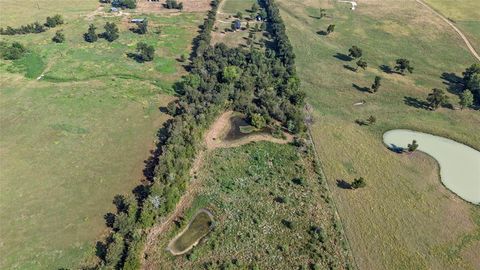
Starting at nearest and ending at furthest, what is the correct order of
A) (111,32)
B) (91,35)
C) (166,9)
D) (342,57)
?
(342,57)
(91,35)
(111,32)
(166,9)

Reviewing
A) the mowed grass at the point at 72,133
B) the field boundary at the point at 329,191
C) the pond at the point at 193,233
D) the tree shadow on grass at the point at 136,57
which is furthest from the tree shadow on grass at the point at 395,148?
the tree shadow on grass at the point at 136,57

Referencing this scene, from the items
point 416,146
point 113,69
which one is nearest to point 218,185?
point 416,146

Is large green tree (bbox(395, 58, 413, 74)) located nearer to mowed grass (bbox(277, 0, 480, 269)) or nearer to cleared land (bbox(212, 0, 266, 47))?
mowed grass (bbox(277, 0, 480, 269))

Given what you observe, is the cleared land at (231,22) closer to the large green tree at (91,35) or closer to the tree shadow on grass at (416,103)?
the large green tree at (91,35)

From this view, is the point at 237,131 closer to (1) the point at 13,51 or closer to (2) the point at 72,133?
(2) the point at 72,133

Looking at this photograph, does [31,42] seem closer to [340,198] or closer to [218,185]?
[218,185]

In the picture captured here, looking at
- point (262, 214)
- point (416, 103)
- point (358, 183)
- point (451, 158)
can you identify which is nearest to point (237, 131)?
point (262, 214)

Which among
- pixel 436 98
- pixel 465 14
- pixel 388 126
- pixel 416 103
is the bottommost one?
pixel 388 126
